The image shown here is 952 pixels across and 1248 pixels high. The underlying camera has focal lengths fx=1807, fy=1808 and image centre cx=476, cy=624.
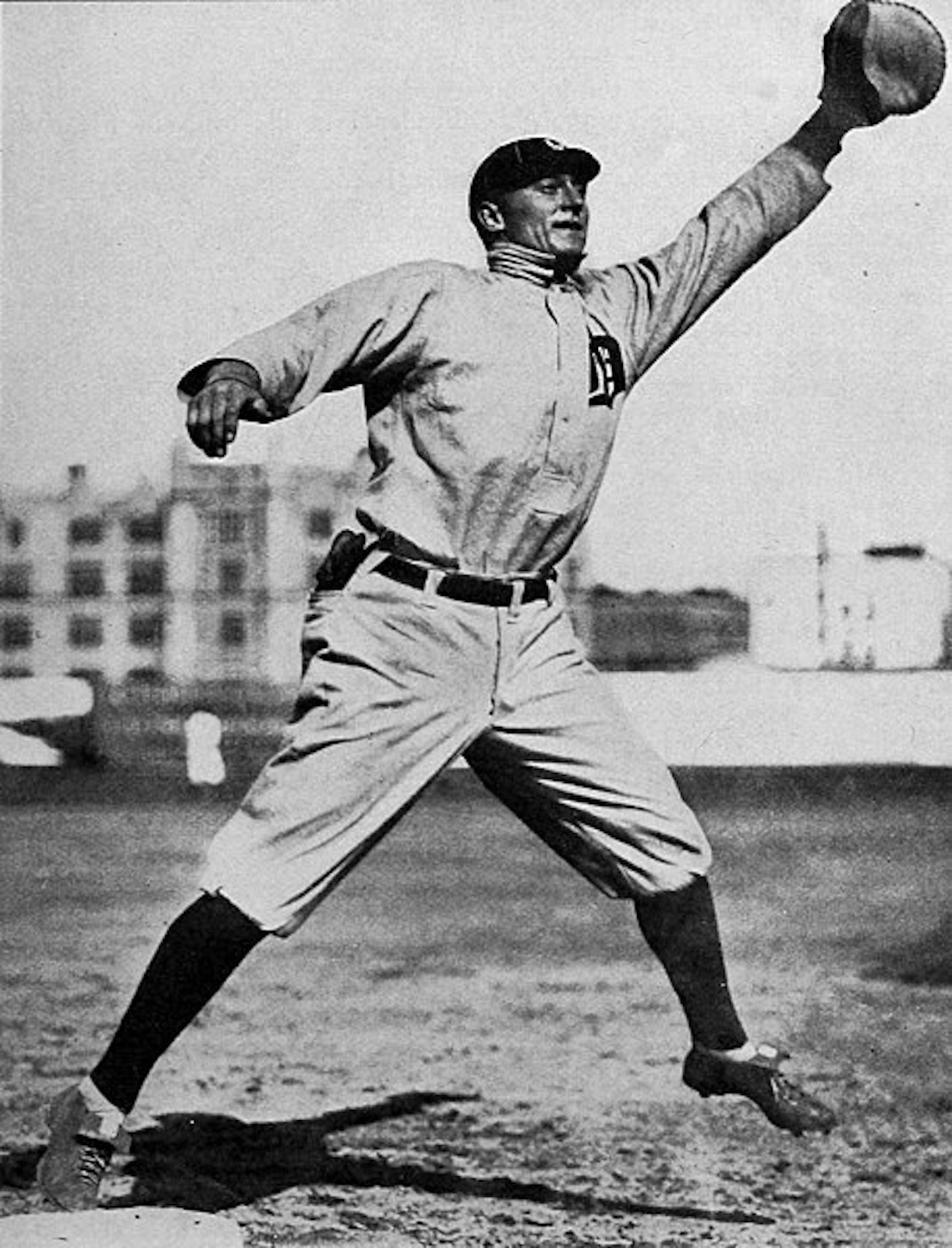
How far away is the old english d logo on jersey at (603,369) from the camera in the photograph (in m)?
2.82

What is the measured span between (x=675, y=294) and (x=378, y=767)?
879 mm

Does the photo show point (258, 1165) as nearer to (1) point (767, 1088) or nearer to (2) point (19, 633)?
(1) point (767, 1088)

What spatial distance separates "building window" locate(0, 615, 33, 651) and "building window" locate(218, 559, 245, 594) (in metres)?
0.34

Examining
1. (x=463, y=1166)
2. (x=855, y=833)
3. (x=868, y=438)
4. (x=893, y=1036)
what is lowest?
(x=463, y=1166)

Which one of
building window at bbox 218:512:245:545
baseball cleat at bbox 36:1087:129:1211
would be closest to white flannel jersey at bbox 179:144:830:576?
building window at bbox 218:512:245:545

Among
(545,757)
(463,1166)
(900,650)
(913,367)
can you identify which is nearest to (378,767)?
(545,757)

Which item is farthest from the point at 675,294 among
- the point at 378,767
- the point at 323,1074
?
the point at 323,1074

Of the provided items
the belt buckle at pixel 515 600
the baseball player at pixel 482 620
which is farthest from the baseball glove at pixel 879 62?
the belt buckle at pixel 515 600

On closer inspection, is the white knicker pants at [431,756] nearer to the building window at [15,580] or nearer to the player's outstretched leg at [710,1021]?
the player's outstretched leg at [710,1021]

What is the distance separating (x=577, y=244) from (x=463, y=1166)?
146 cm

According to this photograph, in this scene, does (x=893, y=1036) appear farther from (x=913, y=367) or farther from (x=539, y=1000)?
(x=913, y=367)

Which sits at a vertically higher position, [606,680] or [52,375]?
[52,375]

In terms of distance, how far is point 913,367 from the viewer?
2865 mm

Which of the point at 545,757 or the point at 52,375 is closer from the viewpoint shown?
the point at 545,757
